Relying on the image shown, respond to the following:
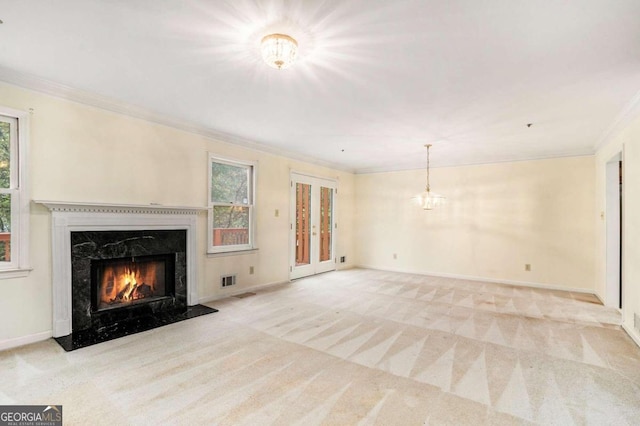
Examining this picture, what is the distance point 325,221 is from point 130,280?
13.6ft

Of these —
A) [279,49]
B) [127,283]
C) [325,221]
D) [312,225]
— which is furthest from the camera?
[325,221]

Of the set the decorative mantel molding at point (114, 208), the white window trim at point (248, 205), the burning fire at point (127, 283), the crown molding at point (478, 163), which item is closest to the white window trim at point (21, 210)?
the decorative mantel molding at point (114, 208)

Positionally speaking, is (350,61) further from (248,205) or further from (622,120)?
(622,120)

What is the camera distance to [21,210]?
297 centimetres

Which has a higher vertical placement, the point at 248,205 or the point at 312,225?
the point at 248,205

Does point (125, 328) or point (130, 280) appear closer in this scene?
point (125, 328)

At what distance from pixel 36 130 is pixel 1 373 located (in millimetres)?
2186

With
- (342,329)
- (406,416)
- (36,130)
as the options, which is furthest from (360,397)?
(36,130)

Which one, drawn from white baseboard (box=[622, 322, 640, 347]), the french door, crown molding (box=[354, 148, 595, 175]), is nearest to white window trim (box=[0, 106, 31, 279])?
the french door

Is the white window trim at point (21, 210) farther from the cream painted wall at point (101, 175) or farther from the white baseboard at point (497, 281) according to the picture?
the white baseboard at point (497, 281)

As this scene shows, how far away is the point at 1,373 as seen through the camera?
97.5 inches

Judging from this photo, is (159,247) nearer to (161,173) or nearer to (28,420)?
(161,173)

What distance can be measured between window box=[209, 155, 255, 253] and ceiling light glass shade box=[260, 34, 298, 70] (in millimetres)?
2758

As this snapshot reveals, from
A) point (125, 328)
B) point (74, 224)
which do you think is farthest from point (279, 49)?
point (125, 328)
